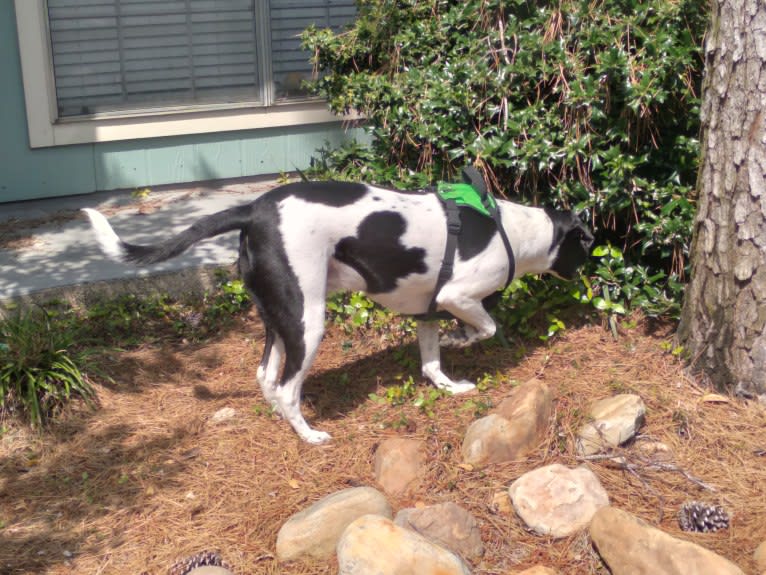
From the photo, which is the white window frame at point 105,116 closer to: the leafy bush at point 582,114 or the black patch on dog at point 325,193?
the leafy bush at point 582,114

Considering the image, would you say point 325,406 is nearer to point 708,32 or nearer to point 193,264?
point 193,264

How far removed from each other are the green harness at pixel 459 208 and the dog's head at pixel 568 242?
37 cm

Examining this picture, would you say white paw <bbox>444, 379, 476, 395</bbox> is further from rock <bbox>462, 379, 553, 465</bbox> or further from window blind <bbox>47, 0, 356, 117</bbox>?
window blind <bbox>47, 0, 356, 117</bbox>

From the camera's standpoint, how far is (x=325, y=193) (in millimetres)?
4574

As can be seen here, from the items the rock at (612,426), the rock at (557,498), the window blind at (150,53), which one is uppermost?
the window blind at (150,53)

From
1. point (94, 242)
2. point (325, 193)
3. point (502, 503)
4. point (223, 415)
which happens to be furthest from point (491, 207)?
point (94, 242)

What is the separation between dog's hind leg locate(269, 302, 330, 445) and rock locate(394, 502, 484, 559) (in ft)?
3.12

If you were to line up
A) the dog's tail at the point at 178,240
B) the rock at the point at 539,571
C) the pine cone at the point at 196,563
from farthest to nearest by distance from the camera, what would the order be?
1. the dog's tail at the point at 178,240
2. the pine cone at the point at 196,563
3. the rock at the point at 539,571

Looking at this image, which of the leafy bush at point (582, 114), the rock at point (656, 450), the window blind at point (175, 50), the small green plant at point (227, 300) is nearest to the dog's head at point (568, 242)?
the leafy bush at point (582, 114)

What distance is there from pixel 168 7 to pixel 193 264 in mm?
2926

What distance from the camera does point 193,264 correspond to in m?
6.76

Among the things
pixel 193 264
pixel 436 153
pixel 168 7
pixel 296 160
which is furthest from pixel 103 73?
pixel 436 153

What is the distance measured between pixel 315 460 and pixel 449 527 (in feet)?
3.19

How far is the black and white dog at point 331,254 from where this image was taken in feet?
14.7
